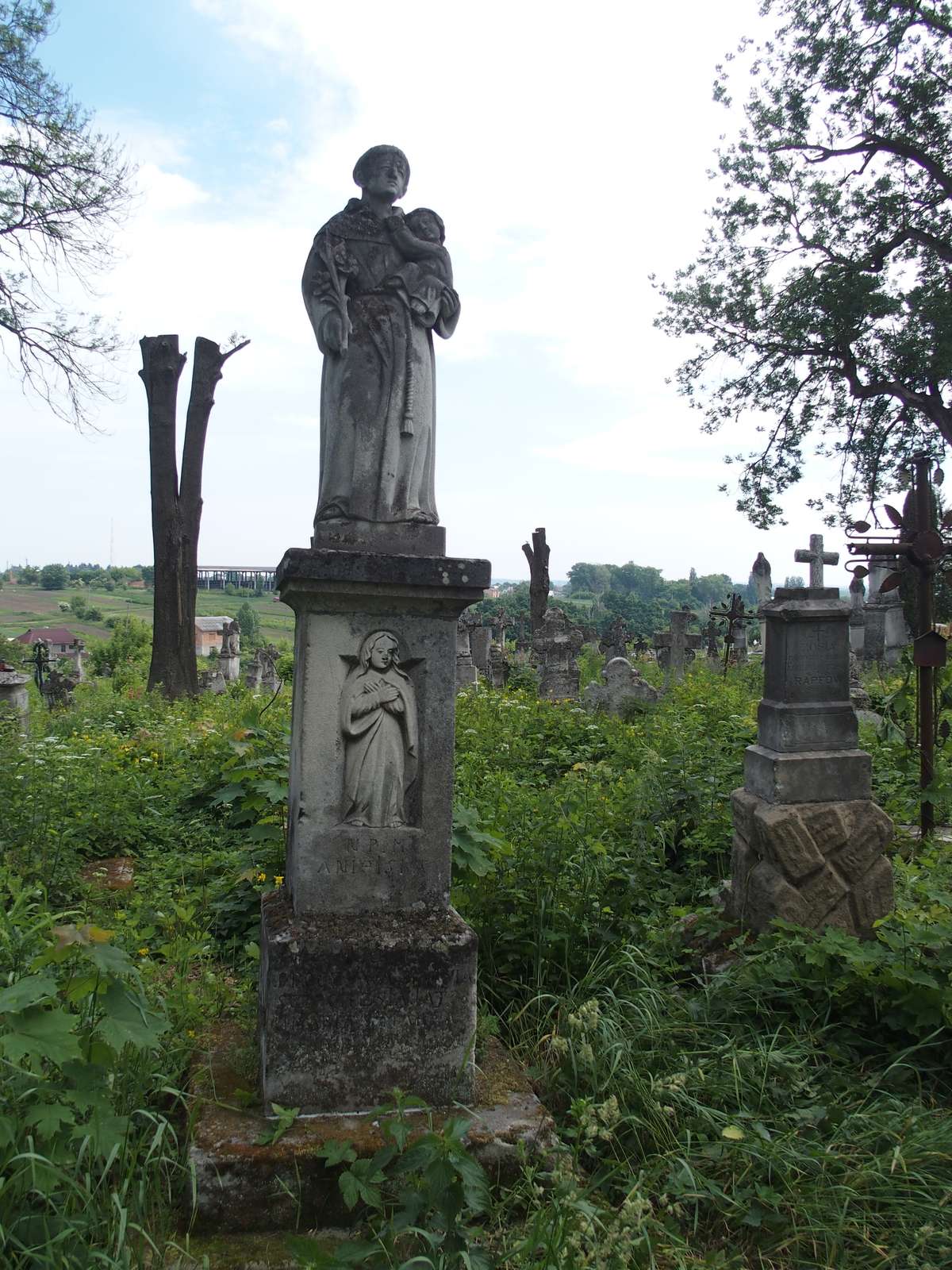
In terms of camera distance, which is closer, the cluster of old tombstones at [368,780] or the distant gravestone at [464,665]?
the cluster of old tombstones at [368,780]

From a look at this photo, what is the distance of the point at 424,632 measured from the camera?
3.08 meters

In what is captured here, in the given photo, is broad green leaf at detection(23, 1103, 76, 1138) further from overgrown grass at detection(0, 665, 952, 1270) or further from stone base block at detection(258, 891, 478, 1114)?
stone base block at detection(258, 891, 478, 1114)

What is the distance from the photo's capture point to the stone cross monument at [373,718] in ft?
9.33

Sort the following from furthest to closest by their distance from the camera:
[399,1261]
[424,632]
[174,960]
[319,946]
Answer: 1. [174,960]
2. [424,632]
3. [319,946]
4. [399,1261]

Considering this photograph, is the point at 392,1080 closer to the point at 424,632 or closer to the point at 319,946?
the point at 319,946

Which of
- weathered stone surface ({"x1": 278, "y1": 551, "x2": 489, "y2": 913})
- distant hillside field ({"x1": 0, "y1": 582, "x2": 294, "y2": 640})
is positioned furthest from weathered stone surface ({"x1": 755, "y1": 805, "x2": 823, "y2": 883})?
distant hillside field ({"x1": 0, "y1": 582, "x2": 294, "y2": 640})

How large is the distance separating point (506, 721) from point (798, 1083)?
623 centimetres

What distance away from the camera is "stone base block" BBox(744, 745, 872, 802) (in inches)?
176

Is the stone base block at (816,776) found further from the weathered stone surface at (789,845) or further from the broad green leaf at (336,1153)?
the broad green leaf at (336,1153)

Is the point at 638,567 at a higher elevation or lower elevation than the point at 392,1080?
higher

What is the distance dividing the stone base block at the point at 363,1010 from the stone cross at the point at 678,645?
11741 millimetres

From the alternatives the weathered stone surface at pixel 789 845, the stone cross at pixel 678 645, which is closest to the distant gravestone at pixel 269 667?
the stone cross at pixel 678 645

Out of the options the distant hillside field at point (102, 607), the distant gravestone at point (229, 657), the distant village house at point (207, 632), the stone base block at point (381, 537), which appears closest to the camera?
the stone base block at point (381, 537)

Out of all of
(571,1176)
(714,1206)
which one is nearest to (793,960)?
(714,1206)
